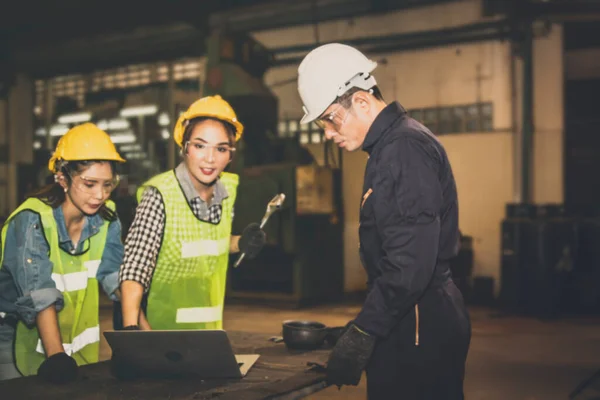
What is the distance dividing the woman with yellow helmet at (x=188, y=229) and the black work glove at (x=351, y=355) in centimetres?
95

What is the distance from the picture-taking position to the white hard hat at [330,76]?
6.69 feet

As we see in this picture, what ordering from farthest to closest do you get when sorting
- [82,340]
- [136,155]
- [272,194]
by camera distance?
[136,155] < [272,194] < [82,340]

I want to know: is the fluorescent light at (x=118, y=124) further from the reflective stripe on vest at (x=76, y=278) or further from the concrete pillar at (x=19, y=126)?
the reflective stripe on vest at (x=76, y=278)

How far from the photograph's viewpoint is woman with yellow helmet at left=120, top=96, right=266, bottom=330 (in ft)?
8.66

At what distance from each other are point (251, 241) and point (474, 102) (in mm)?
7457

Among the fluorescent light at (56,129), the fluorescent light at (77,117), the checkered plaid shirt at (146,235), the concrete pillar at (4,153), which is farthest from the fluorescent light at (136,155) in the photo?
the checkered plaid shirt at (146,235)

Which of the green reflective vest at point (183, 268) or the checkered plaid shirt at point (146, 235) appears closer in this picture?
the checkered plaid shirt at point (146, 235)

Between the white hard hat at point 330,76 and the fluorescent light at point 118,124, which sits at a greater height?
the fluorescent light at point 118,124

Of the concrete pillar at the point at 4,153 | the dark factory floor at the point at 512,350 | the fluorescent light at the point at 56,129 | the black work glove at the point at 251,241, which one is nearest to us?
the black work glove at the point at 251,241

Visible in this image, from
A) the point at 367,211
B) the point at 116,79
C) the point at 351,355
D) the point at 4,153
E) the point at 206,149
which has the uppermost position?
the point at 116,79

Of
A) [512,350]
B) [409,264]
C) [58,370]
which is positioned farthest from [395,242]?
[512,350]

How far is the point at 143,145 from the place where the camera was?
1317 cm

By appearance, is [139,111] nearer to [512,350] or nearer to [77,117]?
[77,117]

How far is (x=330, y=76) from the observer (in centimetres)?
204
